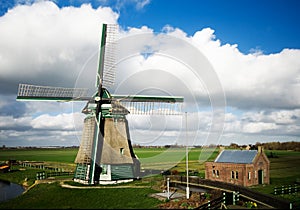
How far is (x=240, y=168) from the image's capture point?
2892 centimetres

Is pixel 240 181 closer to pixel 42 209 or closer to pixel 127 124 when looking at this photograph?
pixel 127 124

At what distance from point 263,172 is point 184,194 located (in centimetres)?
1275

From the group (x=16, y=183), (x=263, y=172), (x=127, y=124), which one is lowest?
(x=16, y=183)

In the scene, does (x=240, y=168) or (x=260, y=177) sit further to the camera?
(x=260, y=177)

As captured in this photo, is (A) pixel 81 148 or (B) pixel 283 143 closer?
(A) pixel 81 148

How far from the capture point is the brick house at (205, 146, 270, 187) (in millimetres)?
28859

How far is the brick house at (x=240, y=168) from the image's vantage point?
1136 inches

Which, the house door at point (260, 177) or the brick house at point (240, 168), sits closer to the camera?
the brick house at point (240, 168)

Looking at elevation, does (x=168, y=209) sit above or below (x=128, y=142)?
below

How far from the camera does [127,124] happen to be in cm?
2930

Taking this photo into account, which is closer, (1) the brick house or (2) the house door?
(1) the brick house

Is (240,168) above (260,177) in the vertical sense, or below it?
above

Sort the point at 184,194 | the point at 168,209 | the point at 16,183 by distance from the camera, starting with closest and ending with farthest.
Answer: the point at 168,209 < the point at 184,194 < the point at 16,183

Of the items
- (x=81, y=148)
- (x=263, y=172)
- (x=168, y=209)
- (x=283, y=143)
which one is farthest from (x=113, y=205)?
(x=283, y=143)
